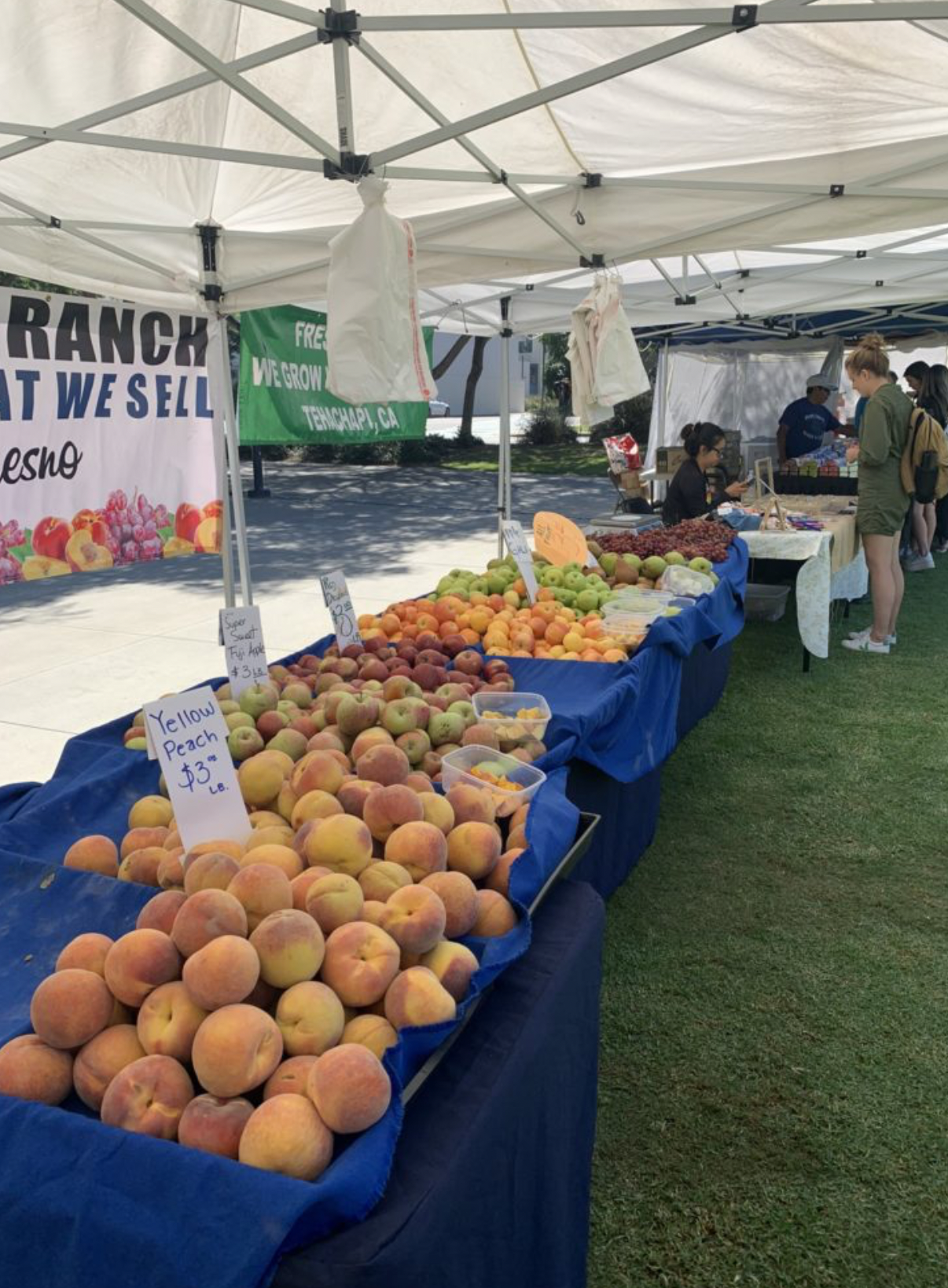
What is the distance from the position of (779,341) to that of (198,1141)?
A: 1400cm

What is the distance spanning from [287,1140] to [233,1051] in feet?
0.42

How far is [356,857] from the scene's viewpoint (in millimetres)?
1559

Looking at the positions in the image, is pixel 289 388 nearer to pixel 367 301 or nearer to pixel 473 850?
pixel 367 301

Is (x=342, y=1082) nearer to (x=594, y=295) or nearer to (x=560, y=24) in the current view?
(x=560, y=24)

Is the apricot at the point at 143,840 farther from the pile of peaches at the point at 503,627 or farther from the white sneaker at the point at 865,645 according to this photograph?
the white sneaker at the point at 865,645

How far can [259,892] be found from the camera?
4.54 feet

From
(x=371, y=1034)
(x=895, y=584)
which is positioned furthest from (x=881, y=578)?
(x=371, y=1034)

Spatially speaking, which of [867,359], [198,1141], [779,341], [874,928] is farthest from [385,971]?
[779,341]

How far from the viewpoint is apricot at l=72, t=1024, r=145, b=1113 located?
121 cm

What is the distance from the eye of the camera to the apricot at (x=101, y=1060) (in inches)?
47.8

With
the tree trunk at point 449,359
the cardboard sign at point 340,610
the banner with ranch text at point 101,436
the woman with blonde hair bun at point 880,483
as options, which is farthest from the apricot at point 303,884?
the tree trunk at point 449,359

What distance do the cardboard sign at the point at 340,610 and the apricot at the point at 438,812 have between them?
1579 mm

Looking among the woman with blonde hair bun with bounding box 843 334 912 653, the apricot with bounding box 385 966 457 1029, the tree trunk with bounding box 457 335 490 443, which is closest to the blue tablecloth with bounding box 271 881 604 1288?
the apricot with bounding box 385 966 457 1029

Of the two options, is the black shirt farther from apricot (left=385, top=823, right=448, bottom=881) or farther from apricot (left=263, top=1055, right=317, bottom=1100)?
apricot (left=263, top=1055, right=317, bottom=1100)
